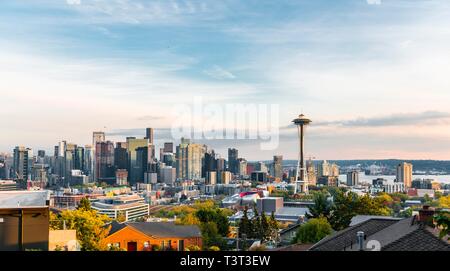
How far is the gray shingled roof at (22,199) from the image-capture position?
303 cm

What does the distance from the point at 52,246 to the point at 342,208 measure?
9.25 metres

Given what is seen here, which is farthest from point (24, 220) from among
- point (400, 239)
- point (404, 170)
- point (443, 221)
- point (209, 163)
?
point (404, 170)

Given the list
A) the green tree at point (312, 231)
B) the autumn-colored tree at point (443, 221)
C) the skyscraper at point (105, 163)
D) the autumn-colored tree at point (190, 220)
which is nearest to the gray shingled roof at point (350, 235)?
the skyscraper at point (105, 163)

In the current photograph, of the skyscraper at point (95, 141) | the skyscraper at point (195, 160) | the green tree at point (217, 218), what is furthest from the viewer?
the green tree at point (217, 218)

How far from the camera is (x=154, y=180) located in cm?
332

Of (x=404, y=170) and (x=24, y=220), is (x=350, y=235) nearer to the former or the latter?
(x=404, y=170)

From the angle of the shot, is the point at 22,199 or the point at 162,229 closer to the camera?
the point at 22,199

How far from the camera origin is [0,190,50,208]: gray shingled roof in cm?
303

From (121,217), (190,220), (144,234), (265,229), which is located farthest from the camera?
(265,229)

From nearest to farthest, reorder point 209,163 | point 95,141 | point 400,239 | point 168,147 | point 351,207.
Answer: point 95,141
point 168,147
point 209,163
point 400,239
point 351,207

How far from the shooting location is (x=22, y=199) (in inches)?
126

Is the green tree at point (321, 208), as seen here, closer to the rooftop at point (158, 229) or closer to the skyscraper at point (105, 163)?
the rooftop at point (158, 229)
